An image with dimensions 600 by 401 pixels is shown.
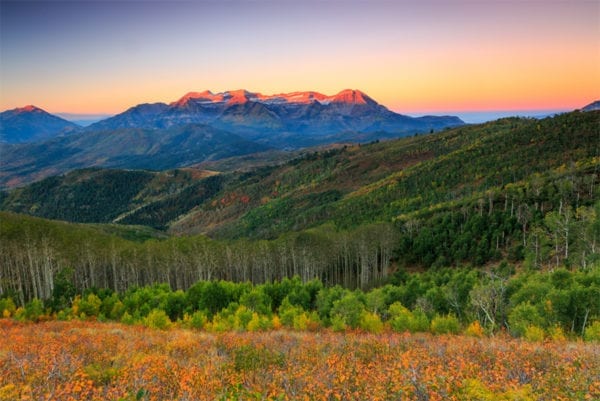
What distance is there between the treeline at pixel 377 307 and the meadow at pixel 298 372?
15533 millimetres

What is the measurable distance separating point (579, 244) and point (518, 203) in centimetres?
3913

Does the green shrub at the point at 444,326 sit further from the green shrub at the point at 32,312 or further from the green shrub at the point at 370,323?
the green shrub at the point at 32,312

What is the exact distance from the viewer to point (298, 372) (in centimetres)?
1461

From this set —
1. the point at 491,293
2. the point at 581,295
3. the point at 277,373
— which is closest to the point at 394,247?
the point at 491,293

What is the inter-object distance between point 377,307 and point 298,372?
39759 millimetres

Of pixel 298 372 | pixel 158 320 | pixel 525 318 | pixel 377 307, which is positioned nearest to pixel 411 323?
pixel 525 318

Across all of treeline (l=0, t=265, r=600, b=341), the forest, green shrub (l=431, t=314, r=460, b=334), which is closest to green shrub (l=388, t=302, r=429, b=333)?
treeline (l=0, t=265, r=600, b=341)

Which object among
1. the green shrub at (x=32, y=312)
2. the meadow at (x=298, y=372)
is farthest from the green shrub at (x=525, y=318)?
the green shrub at (x=32, y=312)

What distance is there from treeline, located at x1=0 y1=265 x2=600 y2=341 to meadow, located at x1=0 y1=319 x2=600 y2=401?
15533 millimetres

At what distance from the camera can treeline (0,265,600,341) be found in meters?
36.8

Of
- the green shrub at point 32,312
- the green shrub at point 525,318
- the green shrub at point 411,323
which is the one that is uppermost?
the green shrub at point 525,318

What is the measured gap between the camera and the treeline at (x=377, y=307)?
36812 mm

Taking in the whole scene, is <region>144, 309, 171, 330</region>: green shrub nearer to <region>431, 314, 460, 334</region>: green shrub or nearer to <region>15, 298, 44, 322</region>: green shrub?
<region>15, 298, 44, 322</region>: green shrub

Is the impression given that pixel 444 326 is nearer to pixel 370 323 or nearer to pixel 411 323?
pixel 411 323
